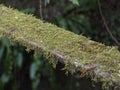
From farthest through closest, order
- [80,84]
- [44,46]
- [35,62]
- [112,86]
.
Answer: [80,84] → [35,62] → [44,46] → [112,86]

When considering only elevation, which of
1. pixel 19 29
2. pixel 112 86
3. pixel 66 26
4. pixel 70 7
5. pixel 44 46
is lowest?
pixel 112 86

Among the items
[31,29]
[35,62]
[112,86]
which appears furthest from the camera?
[35,62]

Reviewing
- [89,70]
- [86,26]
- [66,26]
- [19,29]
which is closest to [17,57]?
[66,26]

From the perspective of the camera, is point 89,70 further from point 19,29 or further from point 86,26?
point 86,26

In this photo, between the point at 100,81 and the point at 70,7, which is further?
the point at 70,7

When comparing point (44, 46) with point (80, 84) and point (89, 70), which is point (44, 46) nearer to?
point (89, 70)

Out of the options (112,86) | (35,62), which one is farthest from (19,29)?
(35,62)

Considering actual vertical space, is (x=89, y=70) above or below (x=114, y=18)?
below
